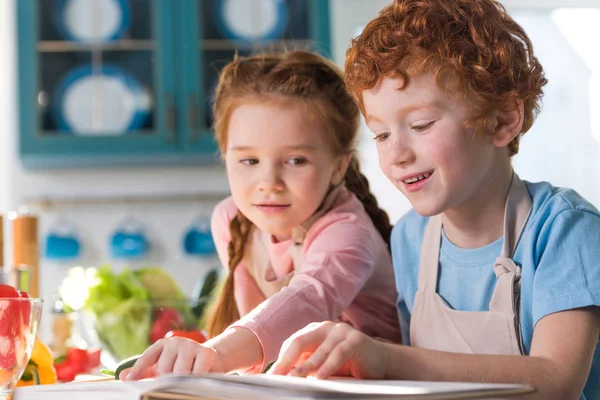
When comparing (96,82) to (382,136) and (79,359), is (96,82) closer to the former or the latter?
(79,359)

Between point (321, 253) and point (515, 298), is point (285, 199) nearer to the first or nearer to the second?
point (321, 253)

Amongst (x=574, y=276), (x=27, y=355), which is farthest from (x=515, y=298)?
(x=27, y=355)

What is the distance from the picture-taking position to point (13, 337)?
2.50ft

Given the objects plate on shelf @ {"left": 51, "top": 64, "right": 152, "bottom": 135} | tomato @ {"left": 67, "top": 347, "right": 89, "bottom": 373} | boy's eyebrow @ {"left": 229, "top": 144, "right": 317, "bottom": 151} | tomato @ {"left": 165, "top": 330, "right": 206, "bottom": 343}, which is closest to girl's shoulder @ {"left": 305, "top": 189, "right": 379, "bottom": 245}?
boy's eyebrow @ {"left": 229, "top": 144, "right": 317, "bottom": 151}

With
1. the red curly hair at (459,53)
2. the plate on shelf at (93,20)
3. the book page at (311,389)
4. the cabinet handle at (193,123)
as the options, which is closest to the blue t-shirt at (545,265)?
the red curly hair at (459,53)

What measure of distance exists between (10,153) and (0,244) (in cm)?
234

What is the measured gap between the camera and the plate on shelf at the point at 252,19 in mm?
3277

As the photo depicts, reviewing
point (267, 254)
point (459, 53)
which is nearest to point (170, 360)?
point (459, 53)

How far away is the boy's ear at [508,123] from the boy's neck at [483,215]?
0.04 metres

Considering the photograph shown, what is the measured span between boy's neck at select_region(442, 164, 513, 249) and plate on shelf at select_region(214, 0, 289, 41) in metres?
2.33

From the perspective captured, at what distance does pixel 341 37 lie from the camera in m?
3.32

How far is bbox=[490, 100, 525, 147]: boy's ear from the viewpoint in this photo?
38.3 inches

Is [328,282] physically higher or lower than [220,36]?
lower

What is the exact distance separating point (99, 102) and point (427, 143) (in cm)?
249
